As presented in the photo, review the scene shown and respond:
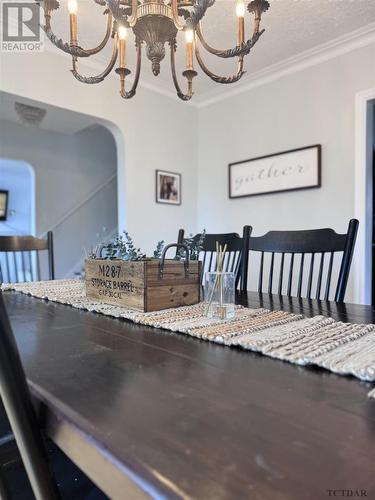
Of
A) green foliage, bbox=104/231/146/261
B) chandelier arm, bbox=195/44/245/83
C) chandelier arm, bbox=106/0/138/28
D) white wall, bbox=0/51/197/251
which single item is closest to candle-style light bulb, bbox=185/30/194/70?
chandelier arm, bbox=195/44/245/83

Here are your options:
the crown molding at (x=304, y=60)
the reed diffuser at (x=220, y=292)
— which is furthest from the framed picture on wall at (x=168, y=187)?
the reed diffuser at (x=220, y=292)

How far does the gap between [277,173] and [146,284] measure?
2267mm

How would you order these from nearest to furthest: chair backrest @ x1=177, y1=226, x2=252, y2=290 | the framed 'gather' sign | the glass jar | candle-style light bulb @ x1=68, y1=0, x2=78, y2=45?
the glass jar < candle-style light bulb @ x1=68, y1=0, x2=78, y2=45 < chair backrest @ x1=177, y1=226, x2=252, y2=290 < the framed 'gather' sign

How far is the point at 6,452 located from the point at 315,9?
267 centimetres

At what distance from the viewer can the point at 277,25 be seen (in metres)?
2.33

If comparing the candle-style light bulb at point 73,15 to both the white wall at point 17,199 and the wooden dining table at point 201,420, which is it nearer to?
the wooden dining table at point 201,420

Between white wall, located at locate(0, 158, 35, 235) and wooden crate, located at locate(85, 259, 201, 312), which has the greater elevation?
white wall, located at locate(0, 158, 35, 235)

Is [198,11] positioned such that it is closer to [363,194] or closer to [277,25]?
[277,25]

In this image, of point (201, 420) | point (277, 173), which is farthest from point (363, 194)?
point (201, 420)

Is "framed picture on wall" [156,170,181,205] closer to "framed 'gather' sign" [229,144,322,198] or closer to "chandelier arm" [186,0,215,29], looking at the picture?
"framed 'gather' sign" [229,144,322,198]

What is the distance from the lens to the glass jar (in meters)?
0.91

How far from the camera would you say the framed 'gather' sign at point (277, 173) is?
2.70 meters

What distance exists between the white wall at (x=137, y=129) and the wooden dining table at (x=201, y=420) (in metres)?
2.40
